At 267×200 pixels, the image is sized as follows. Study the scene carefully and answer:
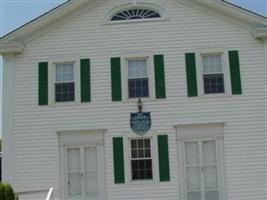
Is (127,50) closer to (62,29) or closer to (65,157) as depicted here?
(62,29)

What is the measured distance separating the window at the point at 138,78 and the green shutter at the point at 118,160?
1618 mm

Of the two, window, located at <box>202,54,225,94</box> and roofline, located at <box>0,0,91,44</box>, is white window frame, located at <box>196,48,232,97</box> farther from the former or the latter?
roofline, located at <box>0,0,91,44</box>

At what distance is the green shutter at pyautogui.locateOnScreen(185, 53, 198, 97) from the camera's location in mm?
16156

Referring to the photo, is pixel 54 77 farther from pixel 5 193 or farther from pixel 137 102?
pixel 5 193

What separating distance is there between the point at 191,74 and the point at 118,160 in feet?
12.4

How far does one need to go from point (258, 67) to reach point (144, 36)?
157 inches

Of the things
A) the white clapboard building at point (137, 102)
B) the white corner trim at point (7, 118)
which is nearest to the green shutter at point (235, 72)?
the white clapboard building at point (137, 102)

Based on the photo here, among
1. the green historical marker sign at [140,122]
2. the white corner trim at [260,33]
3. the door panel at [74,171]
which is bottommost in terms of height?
the door panel at [74,171]

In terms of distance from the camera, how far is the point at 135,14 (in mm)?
17078

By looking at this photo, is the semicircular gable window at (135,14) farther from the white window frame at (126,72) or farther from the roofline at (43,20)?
the white window frame at (126,72)

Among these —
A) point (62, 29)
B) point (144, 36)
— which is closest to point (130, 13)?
point (144, 36)

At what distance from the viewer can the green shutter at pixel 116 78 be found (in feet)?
53.5

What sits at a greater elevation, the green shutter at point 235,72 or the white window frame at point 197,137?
the green shutter at point 235,72

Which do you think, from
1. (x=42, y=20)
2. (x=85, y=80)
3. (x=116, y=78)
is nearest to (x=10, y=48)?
(x=42, y=20)
